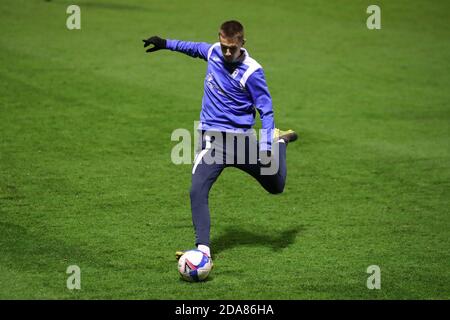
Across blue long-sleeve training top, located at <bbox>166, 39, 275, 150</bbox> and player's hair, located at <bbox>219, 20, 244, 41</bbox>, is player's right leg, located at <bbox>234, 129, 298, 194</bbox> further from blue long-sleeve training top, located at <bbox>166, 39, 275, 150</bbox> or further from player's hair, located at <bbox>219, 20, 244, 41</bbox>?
player's hair, located at <bbox>219, 20, 244, 41</bbox>

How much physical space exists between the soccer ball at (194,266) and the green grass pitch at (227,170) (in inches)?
4.0

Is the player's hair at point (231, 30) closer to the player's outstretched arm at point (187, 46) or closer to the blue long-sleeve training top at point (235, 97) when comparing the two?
the blue long-sleeve training top at point (235, 97)

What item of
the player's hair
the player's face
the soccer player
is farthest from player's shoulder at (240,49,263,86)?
the player's hair

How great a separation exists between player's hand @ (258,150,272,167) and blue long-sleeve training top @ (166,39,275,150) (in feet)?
0.34

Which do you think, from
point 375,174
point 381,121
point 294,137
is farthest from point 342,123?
point 294,137

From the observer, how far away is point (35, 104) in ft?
40.4

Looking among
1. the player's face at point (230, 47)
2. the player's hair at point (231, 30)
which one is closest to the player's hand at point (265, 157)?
the player's face at point (230, 47)

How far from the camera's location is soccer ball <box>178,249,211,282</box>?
643 centimetres

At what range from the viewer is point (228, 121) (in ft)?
22.6

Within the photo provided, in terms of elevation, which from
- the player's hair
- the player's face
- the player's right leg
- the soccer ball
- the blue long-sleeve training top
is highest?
the player's hair

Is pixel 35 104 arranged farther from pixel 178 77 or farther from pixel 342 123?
pixel 342 123

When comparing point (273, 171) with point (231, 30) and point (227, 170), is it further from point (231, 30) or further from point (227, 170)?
point (227, 170)

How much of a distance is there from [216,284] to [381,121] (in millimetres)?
6556

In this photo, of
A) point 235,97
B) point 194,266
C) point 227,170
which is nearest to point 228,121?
point 235,97
